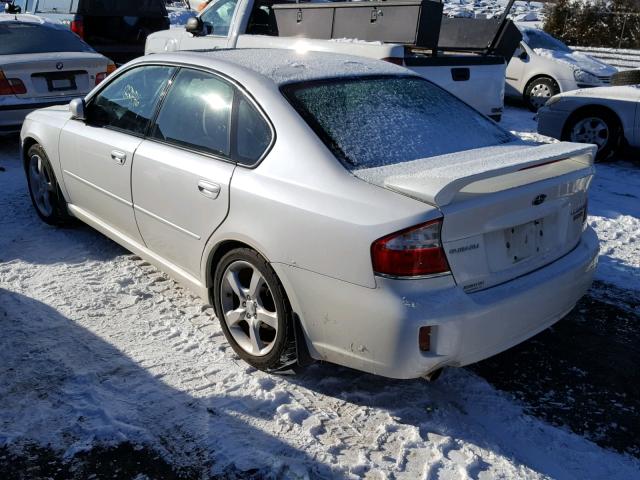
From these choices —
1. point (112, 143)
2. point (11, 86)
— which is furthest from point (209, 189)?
point (11, 86)

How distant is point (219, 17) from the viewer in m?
8.95

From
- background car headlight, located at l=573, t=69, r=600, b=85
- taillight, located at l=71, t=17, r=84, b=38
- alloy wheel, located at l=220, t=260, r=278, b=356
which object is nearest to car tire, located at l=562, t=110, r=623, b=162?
background car headlight, located at l=573, t=69, r=600, b=85

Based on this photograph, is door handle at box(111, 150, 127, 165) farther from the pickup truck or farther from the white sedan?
the white sedan

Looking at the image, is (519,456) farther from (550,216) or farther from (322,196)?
(322,196)

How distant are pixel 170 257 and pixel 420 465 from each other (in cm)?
201

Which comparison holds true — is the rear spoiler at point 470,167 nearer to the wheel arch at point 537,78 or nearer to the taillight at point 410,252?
the taillight at point 410,252

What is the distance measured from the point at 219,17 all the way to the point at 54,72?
8.55ft

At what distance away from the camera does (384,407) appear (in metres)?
3.12

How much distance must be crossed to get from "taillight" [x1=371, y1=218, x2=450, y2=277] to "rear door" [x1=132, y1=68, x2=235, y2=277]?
1005mm

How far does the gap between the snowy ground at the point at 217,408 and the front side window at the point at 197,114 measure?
108cm

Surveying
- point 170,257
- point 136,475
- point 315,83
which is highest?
point 315,83

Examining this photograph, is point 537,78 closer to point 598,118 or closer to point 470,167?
point 598,118

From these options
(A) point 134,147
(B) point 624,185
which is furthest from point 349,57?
(B) point 624,185

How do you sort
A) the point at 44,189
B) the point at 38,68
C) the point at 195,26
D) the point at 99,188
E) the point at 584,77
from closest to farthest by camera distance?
1. the point at 99,188
2. the point at 44,189
3. the point at 38,68
4. the point at 195,26
5. the point at 584,77
